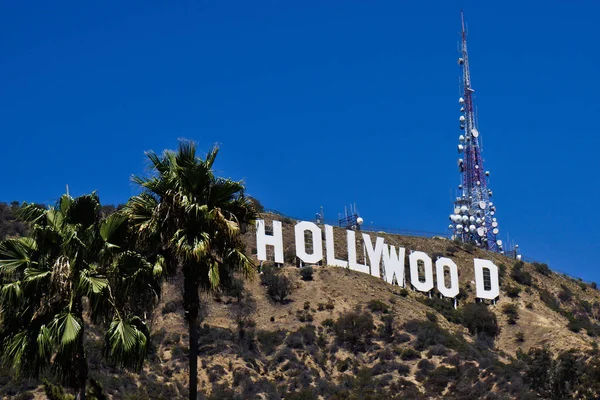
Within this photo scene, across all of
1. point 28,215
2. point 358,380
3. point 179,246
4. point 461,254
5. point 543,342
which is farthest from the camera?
point 461,254

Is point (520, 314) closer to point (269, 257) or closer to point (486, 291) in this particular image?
point (486, 291)

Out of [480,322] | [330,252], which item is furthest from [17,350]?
[480,322]

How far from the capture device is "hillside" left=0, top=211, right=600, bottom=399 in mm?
62375

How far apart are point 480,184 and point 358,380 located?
42.3 meters

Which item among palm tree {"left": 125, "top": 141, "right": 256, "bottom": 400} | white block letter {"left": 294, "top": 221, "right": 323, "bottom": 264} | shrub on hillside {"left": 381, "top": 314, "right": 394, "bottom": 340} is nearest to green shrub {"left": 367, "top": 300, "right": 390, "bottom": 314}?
shrub on hillside {"left": 381, "top": 314, "right": 394, "bottom": 340}

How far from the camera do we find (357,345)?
73.1 metres

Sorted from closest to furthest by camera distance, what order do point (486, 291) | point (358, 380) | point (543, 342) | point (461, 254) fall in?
point (358, 380) → point (543, 342) → point (486, 291) → point (461, 254)

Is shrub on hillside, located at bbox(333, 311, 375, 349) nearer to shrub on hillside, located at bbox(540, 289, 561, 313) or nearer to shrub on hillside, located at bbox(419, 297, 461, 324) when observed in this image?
shrub on hillside, located at bbox(419, 297, 461, 324)

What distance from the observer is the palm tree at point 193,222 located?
23.4m

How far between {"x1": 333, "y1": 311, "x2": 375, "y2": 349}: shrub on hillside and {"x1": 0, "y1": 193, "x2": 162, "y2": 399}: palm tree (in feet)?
166

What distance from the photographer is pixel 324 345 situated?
73.2 meters

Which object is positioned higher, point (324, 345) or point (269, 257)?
point (269, 257)

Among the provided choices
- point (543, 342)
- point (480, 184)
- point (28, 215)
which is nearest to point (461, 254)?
point (480, 184)

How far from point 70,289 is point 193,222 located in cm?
307
